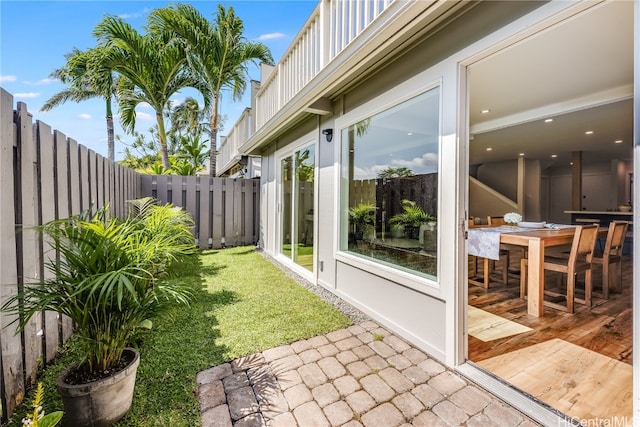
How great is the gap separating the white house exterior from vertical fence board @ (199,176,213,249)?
2831 mm

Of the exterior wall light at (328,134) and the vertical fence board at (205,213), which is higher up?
the exterior wall light at (328,134)

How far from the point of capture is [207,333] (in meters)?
2.64

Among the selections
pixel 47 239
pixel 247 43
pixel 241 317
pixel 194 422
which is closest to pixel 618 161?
pixel 247 43

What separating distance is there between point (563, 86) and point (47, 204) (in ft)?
19.2

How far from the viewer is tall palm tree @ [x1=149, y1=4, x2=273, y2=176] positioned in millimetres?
6641

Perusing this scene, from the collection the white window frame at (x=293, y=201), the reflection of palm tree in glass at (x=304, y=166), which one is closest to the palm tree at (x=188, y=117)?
the white window frame at (x=293, y=201)

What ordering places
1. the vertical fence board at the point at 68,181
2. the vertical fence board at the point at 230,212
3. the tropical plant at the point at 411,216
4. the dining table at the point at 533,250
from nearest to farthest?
the vertical fence board at the point at 68,181
the tropical plant at the point at 411,216
the dining table at the point at 533,250
the vertical fence board at the point at 230,212

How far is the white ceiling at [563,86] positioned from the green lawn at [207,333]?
2899 mm

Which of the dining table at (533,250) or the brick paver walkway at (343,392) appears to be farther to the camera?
the dining table at (533,250)

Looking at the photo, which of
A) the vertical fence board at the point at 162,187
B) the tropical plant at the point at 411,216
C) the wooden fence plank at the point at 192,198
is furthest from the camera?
the wooden fence plank at the point at 192,198

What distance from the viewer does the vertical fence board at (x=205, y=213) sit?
7.00 m

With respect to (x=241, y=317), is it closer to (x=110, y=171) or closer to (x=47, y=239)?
(x=47, y=239)

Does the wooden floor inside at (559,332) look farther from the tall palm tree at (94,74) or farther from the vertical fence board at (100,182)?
the tall palm tree at (94,74)

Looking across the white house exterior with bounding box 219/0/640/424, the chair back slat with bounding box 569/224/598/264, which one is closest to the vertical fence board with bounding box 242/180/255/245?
the white house exterior with bounding box 219/0/640/424
